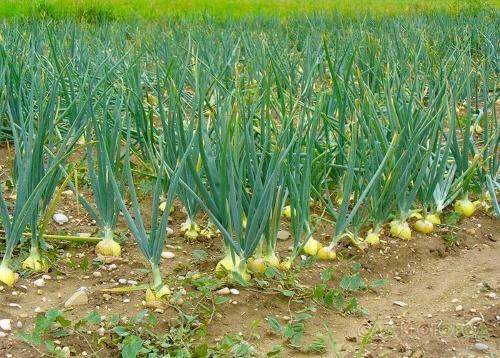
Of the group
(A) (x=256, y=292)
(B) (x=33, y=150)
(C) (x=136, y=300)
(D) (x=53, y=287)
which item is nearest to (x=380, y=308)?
(A) (x=256, y=292)

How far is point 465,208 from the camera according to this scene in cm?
277

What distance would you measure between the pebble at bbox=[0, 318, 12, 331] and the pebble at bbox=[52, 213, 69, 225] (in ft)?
2.37

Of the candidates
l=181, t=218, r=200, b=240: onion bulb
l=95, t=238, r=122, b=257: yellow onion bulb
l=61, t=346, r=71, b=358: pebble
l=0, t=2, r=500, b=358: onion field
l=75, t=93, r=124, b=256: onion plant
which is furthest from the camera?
l=181, t=218, r=200, b=240: onion bulb

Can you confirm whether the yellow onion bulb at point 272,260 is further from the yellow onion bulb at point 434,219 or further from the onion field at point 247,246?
the yellow onion bulb at point 434,219

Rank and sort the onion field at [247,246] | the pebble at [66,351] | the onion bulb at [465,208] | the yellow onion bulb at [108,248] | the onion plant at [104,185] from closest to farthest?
the pebble at [66,351] → the onion field at [247,246] → the onion plant at [104,185] → the yellow onion bulb at [108,248] → the onion bulb at [465,208]

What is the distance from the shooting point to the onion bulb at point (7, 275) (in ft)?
6.65

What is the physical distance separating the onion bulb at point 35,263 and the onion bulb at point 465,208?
138 cm

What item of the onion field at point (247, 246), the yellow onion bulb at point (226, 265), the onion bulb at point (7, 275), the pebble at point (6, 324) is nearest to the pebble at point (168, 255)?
the onion field at point (247, 246)

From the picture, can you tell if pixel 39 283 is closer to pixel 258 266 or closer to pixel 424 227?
pixel 258 266

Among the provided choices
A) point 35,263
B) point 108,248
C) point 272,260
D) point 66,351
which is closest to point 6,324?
point 66,351

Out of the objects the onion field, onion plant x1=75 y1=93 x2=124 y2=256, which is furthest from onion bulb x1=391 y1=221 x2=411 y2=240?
onion plant x1=75 y1=93 x2=124 y2=256

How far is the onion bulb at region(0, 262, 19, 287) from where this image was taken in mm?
2027

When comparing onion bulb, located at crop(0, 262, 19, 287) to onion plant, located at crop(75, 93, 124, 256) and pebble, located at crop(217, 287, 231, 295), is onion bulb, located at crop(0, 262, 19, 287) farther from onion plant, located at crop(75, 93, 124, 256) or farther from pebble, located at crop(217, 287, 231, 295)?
pebble, located at crop(217, 287, 231, 295)

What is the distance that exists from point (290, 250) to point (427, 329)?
1.80 feet
